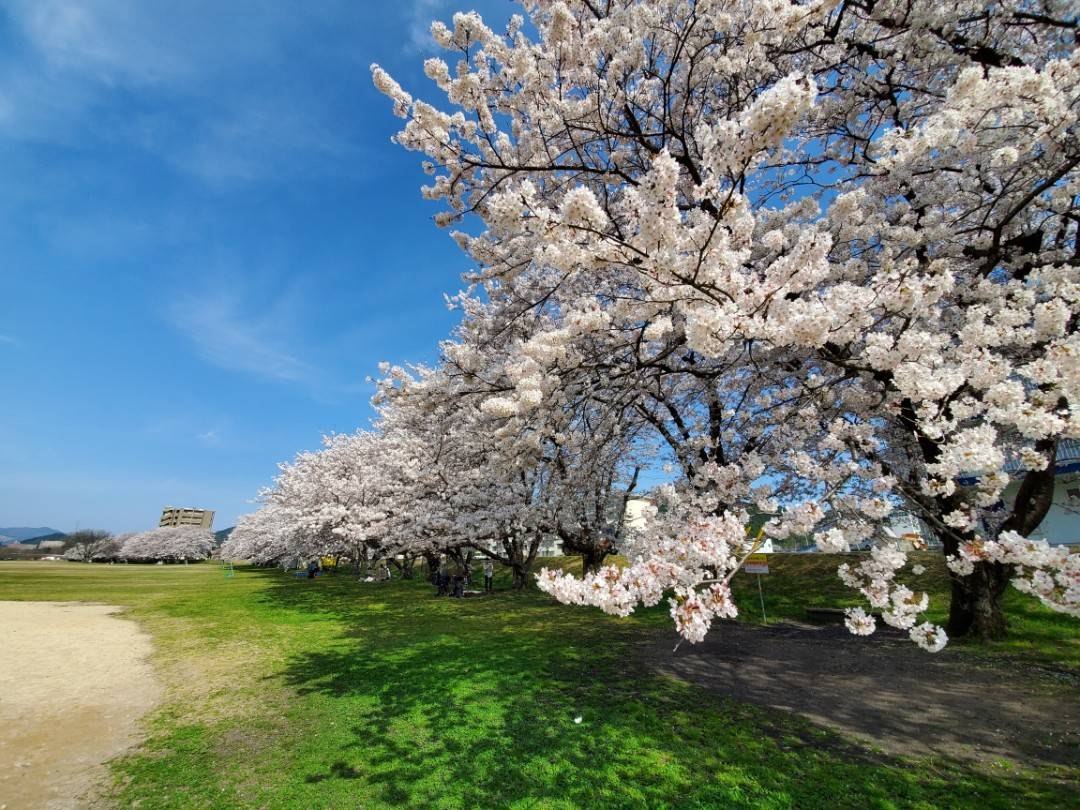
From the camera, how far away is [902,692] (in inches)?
285

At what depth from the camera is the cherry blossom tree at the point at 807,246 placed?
3.65 m

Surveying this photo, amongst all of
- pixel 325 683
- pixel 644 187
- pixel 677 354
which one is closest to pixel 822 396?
pixel 677 354

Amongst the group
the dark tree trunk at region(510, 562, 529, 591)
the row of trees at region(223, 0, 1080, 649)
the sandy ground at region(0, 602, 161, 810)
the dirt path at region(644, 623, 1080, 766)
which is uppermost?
the row of trees at region(223, 0, 1080, 649)

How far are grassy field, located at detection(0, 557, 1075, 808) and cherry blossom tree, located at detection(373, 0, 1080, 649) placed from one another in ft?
6.10

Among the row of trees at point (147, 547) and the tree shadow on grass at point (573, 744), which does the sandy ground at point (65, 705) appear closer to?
the tree shadow on grass at point (573, 744)

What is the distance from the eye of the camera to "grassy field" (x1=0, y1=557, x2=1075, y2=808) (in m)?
4.80

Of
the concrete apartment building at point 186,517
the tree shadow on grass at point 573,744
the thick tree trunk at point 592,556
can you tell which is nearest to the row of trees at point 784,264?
the tree shadow on grass at point 573,744

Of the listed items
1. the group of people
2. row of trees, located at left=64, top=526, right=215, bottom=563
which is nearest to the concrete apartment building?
row of trees, located at left=64, top=526, right=215, bottom=563

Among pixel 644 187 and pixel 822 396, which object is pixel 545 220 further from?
pixel 822 396

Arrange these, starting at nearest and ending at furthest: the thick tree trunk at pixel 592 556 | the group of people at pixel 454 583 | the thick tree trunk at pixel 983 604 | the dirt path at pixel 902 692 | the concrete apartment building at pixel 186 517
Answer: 1. the dirt path at pixel 902 692
2. the thick tree trunk at pixel 983 604
3. the thick tree trunk at pixel 592 556
4. the group of people at pixel 454 583
5. the concrete apartment building at pixel 186 517

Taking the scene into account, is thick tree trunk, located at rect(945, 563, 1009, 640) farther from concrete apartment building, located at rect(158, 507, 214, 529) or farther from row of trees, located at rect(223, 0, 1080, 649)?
concrete apartment building, located at rect(158, 507, 214, 529)

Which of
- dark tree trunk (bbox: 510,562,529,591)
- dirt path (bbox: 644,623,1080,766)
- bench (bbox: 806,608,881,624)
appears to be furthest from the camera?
dark tree trunk (bbox: 510,562,529,591)

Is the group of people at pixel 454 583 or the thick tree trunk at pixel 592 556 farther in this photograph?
the group of people at pixel 454 583

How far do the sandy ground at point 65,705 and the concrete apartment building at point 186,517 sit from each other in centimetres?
12891
